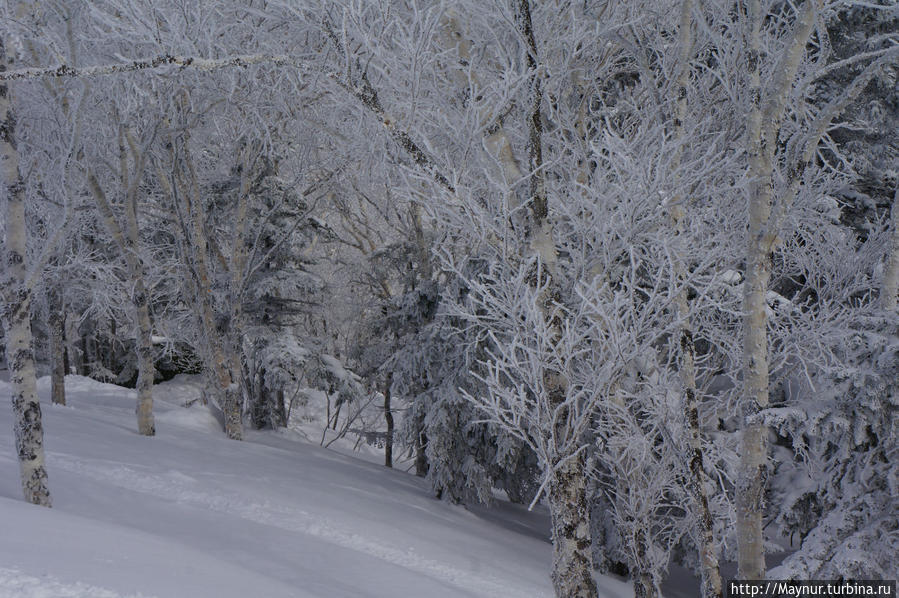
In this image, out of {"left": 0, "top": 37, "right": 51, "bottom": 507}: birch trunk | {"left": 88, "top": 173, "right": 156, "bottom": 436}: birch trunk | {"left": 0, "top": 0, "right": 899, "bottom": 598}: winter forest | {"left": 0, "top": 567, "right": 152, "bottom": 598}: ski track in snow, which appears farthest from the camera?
{"left": 88, "top": 173, "right": 156, "bottom": 436}: birch trunk

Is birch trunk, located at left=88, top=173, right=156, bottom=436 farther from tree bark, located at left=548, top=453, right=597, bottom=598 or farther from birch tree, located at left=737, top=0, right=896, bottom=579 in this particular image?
birch tree, located at left=737, top=0, right=896, bottom=579

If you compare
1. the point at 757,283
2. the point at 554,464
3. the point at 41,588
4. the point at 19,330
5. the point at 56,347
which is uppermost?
the point at 757,283

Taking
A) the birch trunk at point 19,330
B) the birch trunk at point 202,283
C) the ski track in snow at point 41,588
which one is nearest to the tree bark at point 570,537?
the ski track in snow at point 41,588

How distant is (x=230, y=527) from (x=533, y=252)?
200 inches

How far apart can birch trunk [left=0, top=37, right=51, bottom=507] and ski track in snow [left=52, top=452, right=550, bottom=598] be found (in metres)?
2.13

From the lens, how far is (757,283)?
545 cm

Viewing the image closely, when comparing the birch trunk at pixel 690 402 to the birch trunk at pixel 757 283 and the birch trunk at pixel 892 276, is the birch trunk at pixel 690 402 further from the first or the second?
the birch trunk at pixel 892 276

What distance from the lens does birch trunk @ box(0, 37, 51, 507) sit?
6.20 m

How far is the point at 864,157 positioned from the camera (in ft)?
39.3

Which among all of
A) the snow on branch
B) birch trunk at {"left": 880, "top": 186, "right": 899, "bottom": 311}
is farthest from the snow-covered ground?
birch trunk at {"left": 880, "top": 186, "right": 899, "bottom": 311}

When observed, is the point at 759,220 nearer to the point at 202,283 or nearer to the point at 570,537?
the point at 570,537

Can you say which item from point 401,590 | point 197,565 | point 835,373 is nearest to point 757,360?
point 835,373

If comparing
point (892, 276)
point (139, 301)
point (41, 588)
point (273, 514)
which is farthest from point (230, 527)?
point (892, 276)

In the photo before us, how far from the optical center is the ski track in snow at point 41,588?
11.7 feet
